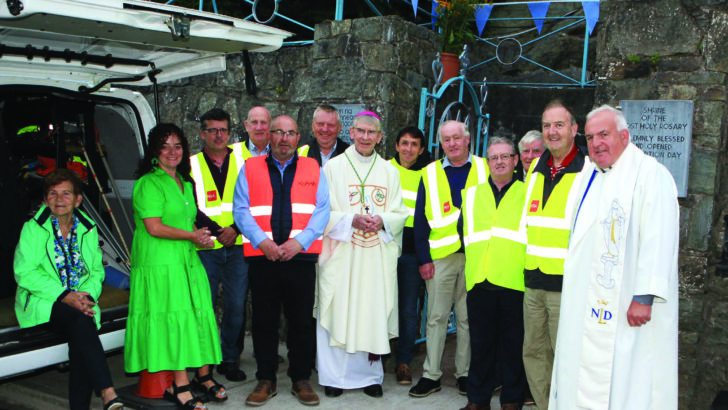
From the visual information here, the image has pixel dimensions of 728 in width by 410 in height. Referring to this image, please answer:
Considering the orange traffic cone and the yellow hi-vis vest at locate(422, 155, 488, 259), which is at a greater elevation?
the yellow hi-vis vest at locate(422, 155, 488, 259)

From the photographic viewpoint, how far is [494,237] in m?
4.12

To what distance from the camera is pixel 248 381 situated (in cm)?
484

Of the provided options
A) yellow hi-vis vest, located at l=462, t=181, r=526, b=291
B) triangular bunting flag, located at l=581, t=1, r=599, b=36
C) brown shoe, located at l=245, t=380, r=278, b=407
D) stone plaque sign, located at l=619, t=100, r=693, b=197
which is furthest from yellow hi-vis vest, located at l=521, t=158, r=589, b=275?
triangular bunting flag, located at l=581, t=1, r=599, b=36

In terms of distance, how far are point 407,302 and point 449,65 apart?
8.63ft

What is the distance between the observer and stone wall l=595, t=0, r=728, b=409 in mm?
4227

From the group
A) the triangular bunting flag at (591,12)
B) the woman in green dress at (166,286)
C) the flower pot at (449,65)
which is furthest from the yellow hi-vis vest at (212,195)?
the triangular bunting flag at (591,12)

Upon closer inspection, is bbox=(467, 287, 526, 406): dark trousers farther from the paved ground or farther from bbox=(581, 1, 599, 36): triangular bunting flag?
bbox=(581, 1, 599, 36): triangular bunting flag

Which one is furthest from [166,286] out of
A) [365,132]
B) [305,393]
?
[365,132]

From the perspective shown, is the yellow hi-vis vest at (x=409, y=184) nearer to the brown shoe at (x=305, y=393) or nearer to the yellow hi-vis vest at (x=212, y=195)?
the yellow hi-vis vest at (x=212, y=195)

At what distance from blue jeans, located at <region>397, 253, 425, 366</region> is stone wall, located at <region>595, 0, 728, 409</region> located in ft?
6.23

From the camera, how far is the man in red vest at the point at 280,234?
4.38 metres

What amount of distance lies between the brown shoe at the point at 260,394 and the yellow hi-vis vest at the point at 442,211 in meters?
1.51

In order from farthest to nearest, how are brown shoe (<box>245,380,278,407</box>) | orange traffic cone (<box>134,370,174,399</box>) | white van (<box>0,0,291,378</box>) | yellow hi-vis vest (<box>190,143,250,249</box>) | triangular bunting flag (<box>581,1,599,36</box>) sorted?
triangular bunting flag (<box>581,1,599,36</box>)
yellow hi-vis vest (<box>190,143,250,249</box>)
brown shoe (<box>245,380,278,407</box>)
orange traffic cone (<box>134,370,174,399</box>)
white van (<box>0,0,291,378</box>)

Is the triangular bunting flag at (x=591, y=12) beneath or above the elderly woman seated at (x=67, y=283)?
above
